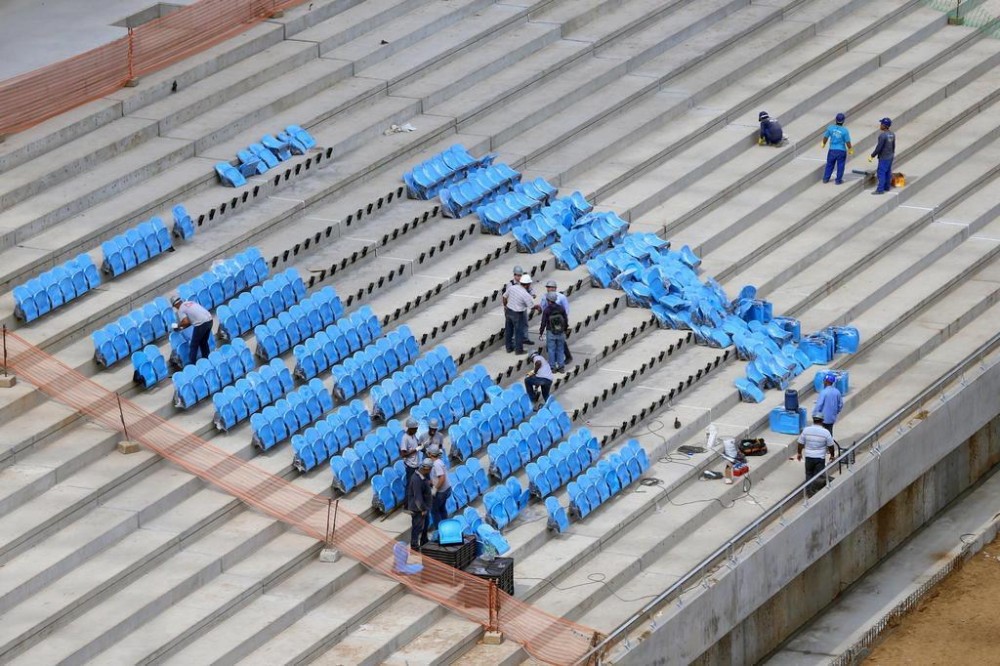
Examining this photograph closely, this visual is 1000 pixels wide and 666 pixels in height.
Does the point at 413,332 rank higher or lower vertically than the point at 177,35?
Result: lower

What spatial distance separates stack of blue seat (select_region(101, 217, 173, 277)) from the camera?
34719 millimetres

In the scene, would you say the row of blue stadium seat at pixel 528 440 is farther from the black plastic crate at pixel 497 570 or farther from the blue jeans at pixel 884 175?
the blue jeans at pixel 884 175

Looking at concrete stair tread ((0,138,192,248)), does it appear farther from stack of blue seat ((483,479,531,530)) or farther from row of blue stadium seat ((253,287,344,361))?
stack of blue seat ((483,479,531,530))

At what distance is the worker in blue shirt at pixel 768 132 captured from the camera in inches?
1644

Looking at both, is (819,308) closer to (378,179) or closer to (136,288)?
(378,179)

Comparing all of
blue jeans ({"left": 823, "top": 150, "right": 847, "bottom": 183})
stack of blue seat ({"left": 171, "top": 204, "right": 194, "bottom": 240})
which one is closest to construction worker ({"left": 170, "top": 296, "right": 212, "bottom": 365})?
stack of blue seat ({"left": 171, "top": 204, "right": 194, "bottom": 240})

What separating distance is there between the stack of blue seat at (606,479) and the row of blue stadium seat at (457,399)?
199 cm

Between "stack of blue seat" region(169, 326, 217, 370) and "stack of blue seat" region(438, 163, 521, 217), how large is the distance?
258 inches

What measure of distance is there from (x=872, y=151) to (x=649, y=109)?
407 centimetres

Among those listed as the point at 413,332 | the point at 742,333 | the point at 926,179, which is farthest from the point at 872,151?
the point at 413,332

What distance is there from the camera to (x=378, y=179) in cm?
3912

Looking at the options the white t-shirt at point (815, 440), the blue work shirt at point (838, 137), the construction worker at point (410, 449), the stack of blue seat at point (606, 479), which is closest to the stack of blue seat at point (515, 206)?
the blue work shirt at point (838, 137)

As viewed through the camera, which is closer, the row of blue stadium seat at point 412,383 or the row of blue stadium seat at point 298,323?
the row of blue stadium seat at point 412,383

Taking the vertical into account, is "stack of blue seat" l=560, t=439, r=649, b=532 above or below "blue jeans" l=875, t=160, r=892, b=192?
below
